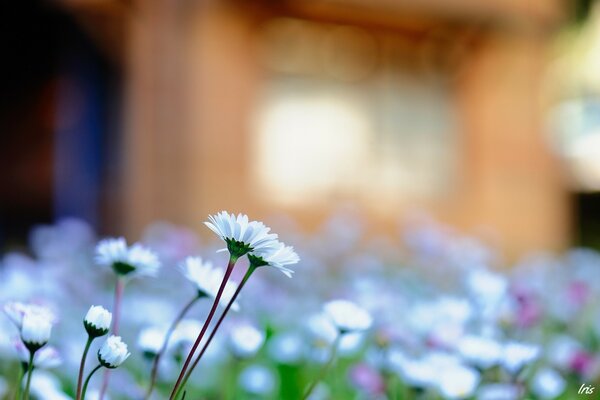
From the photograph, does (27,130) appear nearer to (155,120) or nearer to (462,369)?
(155,120)

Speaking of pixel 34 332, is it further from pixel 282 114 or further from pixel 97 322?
pixel 282 114

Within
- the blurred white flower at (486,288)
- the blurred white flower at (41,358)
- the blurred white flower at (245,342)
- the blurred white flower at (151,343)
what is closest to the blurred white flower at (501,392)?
the blurred white flower at (486,288)

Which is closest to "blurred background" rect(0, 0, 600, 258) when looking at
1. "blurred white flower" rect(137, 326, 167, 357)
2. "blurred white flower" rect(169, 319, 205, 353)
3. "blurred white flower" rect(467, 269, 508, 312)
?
"blurred white flower" rect(467, 269, 508, 312)

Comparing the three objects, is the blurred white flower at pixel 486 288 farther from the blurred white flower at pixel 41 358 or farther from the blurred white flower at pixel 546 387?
the blurred white flower at pixel 41 358

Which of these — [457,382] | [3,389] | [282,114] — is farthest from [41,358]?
[282,114]

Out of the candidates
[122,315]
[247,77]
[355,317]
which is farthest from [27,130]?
[355,317]
